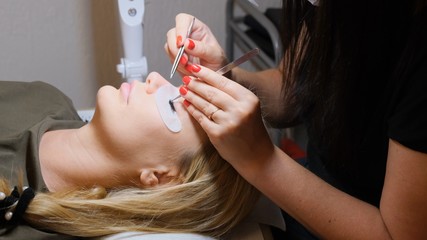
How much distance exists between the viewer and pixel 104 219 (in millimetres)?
1074

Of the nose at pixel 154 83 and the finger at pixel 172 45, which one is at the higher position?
the finger at pixel 172 45

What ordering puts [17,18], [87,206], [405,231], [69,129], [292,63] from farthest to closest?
[17,18]
[69,129]
[292,63]
[87,206]
[405,231]

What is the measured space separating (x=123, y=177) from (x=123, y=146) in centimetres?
9

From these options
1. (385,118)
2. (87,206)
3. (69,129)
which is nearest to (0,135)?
(69,129)

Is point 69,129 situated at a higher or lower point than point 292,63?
lower

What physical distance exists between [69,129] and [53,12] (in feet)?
2.35

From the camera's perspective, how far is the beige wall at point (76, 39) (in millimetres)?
1835

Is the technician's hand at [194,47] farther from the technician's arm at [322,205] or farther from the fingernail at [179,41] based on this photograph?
the technician's arm at [322,205]

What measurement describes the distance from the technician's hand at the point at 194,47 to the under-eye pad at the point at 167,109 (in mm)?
56

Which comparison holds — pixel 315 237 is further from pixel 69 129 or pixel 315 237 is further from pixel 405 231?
pixel 69 129

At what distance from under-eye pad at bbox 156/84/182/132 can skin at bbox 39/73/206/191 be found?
1 centimetres

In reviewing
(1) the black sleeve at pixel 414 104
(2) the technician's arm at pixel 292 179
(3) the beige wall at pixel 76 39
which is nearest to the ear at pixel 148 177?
(2) the technician's arm at pixel 292 179

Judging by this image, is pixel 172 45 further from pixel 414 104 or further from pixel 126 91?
pixel 414 104

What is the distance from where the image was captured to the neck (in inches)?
45.8
